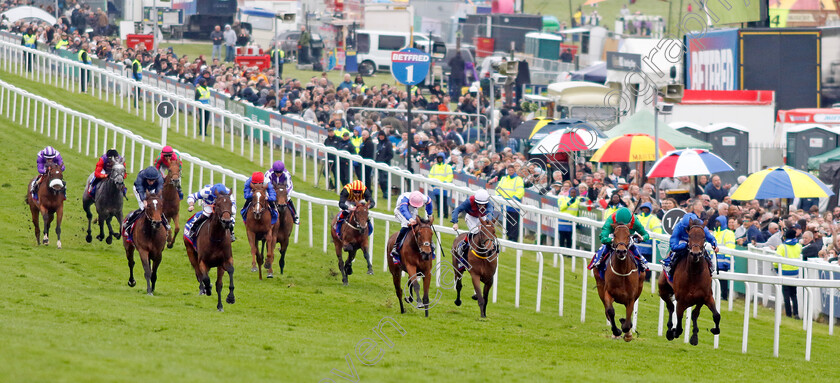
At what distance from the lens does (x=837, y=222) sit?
1888cm

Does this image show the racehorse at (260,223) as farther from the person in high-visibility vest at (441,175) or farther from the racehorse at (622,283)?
the person in high-visibility vest at (441,175)

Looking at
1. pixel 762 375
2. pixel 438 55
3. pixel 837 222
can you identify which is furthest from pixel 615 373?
pixel 438 55

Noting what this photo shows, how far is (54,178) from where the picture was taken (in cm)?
1795

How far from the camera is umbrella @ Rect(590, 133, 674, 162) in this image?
21141mm

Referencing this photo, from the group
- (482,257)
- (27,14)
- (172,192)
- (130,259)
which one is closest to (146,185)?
(130,259)

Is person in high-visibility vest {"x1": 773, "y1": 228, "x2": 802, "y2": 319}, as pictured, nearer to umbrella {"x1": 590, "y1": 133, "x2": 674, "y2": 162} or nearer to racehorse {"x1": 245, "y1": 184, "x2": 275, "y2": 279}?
umbrella {"x1": 590, "y1": 133, "x2": 674, "y2": 162}

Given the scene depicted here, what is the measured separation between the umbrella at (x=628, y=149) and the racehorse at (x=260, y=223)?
6690mm

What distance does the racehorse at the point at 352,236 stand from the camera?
1620 centimetres

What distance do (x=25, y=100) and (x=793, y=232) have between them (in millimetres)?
17662

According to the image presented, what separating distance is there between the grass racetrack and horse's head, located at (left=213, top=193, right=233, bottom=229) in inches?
41.0

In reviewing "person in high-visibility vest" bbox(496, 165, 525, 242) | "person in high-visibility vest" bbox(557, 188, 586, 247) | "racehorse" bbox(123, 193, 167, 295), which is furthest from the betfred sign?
"racehorse" bbox(123, 193, 167, 295)

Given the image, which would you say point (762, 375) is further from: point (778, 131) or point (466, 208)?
point (778, 131)

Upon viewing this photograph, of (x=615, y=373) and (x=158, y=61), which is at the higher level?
(x=158, y=61)

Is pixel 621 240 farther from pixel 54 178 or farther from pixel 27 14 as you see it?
pixel 27 14
